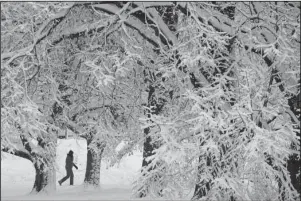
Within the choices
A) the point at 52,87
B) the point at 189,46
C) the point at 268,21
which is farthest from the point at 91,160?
the point at 268,21

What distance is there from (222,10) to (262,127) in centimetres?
276

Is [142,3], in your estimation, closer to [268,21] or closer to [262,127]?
[268,21]

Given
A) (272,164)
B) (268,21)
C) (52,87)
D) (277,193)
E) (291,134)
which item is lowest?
(277,193)

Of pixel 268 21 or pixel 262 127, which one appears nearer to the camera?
pixel 262 127

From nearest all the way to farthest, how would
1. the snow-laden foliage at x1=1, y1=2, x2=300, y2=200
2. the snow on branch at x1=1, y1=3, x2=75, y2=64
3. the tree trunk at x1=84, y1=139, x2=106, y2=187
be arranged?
the snow-laden foliage at x1=1, y1=2, x2=300, y2=200 → the snow on branch at x1=1, y1=3, x2=75, y2=64 → the tree trunk at x1=84, y1=139, x2=106, y2=187

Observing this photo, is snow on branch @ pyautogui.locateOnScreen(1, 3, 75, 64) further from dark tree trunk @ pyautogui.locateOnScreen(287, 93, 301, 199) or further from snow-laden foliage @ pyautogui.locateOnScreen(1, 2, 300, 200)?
dark tree trunk @ pyautogui.locateOnScreen(287, 93, 301, 199)

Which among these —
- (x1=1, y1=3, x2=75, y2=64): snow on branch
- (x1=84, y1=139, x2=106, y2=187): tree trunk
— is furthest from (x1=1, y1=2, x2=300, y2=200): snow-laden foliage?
Result: (x1=84, y1=139, x2=106, y2=187): tree trunk

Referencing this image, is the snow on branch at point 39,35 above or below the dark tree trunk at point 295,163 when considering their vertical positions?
above

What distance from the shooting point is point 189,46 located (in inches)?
329

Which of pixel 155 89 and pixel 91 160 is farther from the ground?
pixel 155 89

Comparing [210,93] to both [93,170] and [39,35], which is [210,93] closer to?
[39,35]

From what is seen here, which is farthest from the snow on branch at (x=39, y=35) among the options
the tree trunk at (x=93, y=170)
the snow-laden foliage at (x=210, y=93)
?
the tree trunk at (x=93, y=170)

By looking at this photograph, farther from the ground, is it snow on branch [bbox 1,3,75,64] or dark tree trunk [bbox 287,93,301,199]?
snow on branch [bbox 1,3,75,64]

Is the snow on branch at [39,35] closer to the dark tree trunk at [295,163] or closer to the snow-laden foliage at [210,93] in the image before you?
the snow-laden foliage at [210,93]
